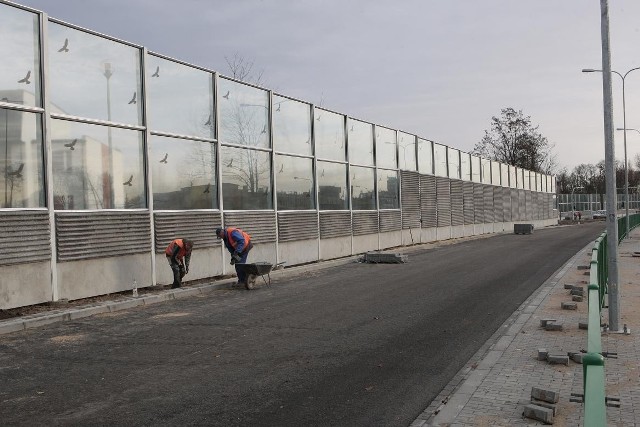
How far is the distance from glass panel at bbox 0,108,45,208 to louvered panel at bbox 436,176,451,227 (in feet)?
96.9

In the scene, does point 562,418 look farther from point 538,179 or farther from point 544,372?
point 538,179

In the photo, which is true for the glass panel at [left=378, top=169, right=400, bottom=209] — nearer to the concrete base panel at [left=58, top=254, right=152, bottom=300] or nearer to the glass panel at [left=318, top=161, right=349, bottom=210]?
the glass panel at [left=318, top=161, right=349, bottom=210]

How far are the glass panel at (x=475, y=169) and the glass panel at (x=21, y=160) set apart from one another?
127 ft

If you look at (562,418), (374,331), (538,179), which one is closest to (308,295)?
(374,331)

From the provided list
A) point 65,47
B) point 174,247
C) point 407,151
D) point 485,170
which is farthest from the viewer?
point 485,170

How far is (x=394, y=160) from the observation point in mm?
32969

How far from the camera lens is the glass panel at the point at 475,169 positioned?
4741cm

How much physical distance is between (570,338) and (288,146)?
15074mm

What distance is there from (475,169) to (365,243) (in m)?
23.1

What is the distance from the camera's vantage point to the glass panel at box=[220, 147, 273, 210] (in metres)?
18.5

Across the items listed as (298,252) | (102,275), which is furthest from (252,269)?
(298,252)

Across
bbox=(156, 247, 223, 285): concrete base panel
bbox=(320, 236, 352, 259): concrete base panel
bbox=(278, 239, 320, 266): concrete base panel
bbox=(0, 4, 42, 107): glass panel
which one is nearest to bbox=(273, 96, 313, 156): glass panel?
bbox=(278, 239, 320, 266): concrete base panel

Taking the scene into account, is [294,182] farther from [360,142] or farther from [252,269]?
[252,269]

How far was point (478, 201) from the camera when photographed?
156 ft
